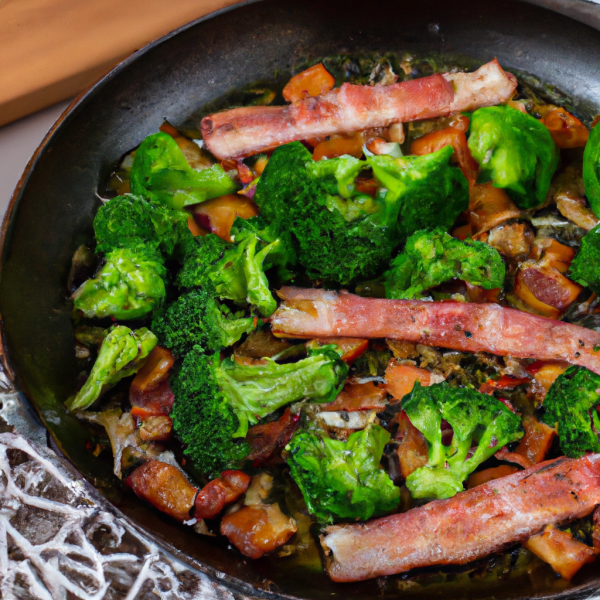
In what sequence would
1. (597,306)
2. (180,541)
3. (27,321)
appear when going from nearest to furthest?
(180,541) < (27,321) < (597,306)

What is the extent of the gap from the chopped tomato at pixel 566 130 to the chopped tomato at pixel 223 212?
1103 mm

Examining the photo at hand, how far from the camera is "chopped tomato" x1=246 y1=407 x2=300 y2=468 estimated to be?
163 cm

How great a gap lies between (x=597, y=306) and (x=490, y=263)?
Result: 1.53 ft

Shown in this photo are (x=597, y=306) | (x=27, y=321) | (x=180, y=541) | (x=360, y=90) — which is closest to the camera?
(x=180, y=541)

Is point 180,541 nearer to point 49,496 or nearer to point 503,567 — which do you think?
point 49,496

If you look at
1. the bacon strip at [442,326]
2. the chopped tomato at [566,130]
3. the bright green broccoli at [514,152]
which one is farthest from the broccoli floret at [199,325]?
the chopped tomato at [566,130]

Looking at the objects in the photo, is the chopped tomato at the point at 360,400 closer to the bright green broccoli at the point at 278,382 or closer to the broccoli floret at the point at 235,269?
the bright green broccoli at the point at 278,382

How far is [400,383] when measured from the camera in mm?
1673

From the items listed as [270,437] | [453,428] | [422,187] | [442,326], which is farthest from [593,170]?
[270,437]

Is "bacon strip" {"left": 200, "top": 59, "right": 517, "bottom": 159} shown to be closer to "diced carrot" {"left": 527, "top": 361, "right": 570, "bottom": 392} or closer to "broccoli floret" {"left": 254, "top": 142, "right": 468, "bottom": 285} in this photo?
"broccoli floret" {"left": 254, "top": 142, "right": 468, "bottom": 285}

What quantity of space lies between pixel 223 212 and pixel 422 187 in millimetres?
687

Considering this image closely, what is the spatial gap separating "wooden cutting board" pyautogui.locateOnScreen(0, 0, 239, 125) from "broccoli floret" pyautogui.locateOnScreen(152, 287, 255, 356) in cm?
128

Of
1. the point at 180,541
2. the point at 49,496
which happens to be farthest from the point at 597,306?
Answer: the point at 49,496

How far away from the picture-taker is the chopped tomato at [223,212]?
1.86 metres
